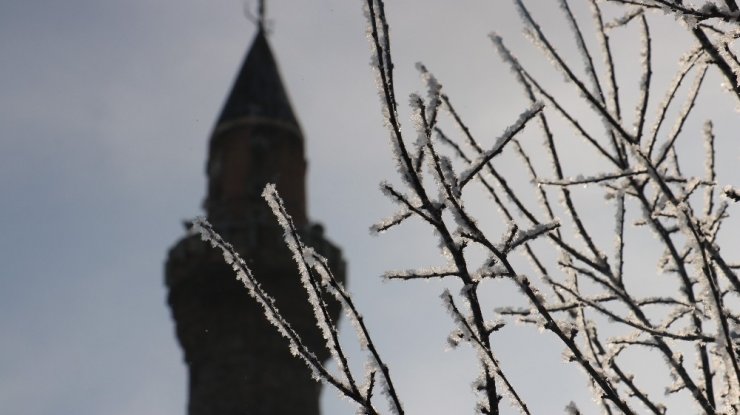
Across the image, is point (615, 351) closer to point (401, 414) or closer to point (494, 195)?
point (494, 195)

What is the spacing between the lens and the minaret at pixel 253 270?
1477 centimetres

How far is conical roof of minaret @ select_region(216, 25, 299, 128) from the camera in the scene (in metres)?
17.8

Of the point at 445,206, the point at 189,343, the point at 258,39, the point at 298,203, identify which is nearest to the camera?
the point at 445,206

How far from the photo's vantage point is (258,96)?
18.0m

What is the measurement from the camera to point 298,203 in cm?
1759

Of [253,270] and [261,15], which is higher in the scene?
[261,15]

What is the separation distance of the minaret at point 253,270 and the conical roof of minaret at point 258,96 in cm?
3

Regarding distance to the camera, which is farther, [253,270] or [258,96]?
[258,96]

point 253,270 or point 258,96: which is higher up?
point 258,96

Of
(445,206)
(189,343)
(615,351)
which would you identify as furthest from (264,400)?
(445,206)

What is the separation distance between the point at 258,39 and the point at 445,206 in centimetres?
1860

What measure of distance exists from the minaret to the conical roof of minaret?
26 mm

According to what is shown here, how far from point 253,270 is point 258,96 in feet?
14.4

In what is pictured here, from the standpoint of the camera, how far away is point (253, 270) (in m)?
15.1
